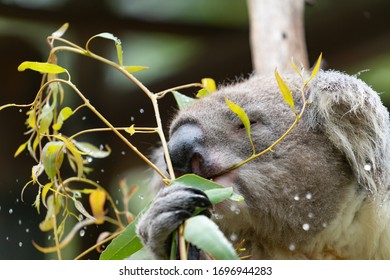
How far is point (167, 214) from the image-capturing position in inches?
52.1

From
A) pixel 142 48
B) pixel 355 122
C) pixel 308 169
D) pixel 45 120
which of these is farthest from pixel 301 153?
pixel 142 48

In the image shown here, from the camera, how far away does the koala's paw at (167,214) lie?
1.31m

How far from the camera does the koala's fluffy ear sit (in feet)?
5.76

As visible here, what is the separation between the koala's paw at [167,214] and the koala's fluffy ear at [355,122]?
1.97ft

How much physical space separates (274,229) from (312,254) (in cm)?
13

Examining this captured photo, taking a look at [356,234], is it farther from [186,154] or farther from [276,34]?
[276,34]

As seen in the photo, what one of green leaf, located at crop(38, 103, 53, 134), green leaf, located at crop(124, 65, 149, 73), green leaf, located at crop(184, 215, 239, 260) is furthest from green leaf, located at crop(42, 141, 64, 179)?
green leaf, located at crop(184, 215, 239, 260)

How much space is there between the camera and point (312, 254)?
5.88 ft

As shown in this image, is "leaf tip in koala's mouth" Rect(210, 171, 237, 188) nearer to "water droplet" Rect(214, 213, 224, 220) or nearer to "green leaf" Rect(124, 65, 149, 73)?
"water droplet" Rect(214, 213, 224, 220)

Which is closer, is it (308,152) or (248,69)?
(308,152)

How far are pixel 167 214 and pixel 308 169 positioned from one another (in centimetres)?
58
